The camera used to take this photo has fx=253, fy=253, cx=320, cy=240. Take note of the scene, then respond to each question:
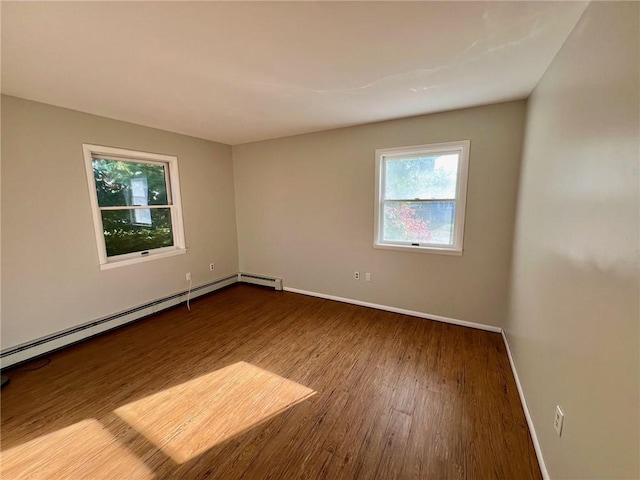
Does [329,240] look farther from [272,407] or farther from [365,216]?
[272,407]

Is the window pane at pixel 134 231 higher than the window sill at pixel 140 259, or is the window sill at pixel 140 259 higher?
the window pane at pixel 134 231

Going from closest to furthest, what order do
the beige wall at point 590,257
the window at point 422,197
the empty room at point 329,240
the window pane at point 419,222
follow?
the beige wall at point 590,257 < the empty room at point 329,240 < the window at point 422,197 < the window pane at point 419,222

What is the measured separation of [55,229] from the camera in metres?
2.48

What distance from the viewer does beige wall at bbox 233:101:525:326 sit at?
2.61 meters

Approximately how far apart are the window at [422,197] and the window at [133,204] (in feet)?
9.34

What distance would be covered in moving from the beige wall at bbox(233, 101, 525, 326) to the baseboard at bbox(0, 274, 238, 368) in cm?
139

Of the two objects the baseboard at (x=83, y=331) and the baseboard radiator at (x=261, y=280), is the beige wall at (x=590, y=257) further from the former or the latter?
the baseboard at (x=83, y=331)

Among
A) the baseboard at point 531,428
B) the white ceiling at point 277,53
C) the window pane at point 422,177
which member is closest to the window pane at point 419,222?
the window pane at point 422,177

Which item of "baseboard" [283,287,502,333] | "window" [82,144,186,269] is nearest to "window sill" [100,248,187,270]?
"window" [82,144,186,269]

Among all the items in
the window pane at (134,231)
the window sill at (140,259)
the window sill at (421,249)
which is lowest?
the window sill at (140,259)

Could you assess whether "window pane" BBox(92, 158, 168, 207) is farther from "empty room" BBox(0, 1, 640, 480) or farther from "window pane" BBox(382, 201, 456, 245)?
"window pane" BBox(382, 201, 456, 245)

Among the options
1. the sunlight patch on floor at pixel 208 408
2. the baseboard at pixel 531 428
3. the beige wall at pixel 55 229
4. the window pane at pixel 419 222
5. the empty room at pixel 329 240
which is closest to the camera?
the empty room at pixel 329 240

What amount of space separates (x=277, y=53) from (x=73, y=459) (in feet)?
8.95

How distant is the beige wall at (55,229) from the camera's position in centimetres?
222
